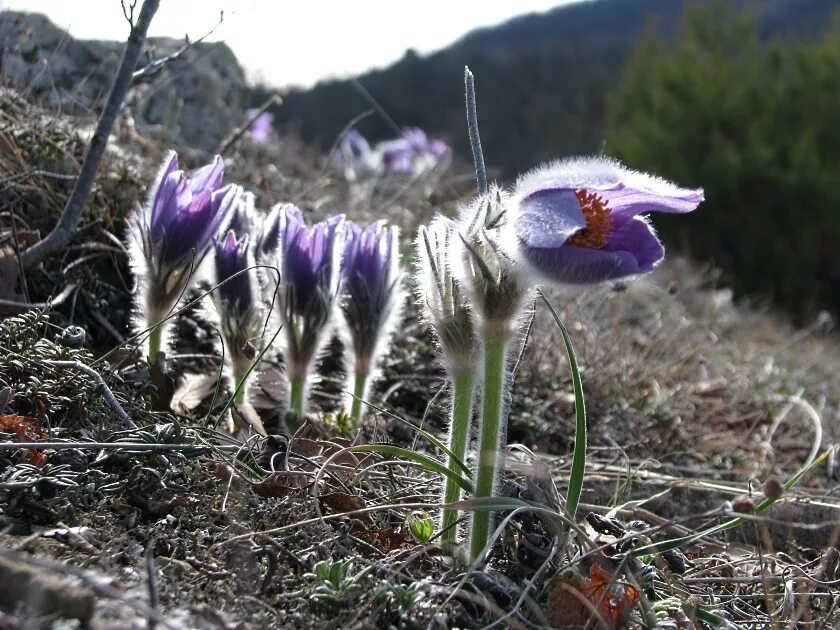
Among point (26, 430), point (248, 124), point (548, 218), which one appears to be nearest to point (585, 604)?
point (548, 218)

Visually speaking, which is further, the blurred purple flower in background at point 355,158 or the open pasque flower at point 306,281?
the blurred purple flower in background at point 355,158

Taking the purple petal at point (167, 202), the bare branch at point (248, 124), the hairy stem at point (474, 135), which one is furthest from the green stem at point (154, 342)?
the hairy stem at point (474, 135)

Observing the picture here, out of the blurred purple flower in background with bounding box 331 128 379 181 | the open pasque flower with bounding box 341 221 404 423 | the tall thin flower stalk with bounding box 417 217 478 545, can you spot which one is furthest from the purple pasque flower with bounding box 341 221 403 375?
the blurred purple flower in background with bounding box 331 128 379 181

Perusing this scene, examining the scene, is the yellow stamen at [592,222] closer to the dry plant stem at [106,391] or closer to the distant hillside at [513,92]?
the dry plant stem at [106,391]

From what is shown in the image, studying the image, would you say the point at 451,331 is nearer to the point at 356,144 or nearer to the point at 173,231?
the point at 173,231

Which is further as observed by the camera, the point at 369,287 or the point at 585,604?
the point at 369,287

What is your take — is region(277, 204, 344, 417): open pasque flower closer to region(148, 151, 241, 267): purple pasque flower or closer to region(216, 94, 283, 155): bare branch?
region(148, 151, 241, 267): purple pasque flower
